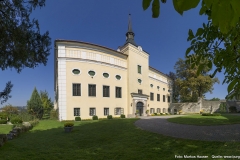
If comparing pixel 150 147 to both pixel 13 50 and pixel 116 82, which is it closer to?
pixel 13 50

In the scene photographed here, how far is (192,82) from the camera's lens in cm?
3391

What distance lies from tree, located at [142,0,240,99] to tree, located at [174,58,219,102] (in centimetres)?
3219

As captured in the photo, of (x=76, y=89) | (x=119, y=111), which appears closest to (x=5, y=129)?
(x=76, y=89)

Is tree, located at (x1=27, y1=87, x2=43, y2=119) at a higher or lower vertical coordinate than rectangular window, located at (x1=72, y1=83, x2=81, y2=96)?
lower

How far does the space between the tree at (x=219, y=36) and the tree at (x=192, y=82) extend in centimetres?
3219

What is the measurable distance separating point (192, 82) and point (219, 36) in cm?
3376

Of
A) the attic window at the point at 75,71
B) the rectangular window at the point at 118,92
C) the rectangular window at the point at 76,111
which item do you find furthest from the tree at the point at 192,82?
the rectangular window at the point at 76,111

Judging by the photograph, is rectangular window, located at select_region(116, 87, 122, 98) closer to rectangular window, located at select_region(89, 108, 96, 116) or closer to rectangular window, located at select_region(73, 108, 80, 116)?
rectangular window, located at select_region(89, 108, 96, 116)

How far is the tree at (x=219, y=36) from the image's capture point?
0.85 m

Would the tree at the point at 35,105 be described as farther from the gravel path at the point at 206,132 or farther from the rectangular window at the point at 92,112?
the gravel path at the point at 206,132

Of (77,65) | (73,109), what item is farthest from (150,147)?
(77,65)

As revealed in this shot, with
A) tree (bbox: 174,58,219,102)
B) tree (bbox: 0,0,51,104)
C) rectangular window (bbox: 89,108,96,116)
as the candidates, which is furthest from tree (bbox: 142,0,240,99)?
tree (bbox: 174,58,219,102)

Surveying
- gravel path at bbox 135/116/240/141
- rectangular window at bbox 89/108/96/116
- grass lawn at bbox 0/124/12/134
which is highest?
gravel path at bbox 135/116/240/141

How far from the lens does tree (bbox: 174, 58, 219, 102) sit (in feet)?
111
